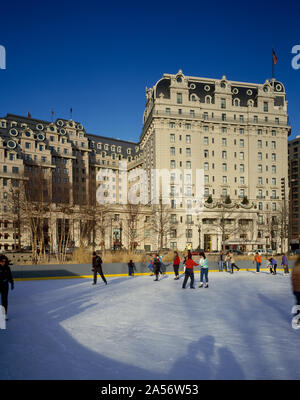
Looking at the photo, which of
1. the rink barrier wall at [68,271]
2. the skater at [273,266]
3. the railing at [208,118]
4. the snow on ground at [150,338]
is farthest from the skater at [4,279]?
the railing at [208,118]

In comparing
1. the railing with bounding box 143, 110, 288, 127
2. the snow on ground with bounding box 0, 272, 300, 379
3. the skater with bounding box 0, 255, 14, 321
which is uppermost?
the railing with bounding box 143, 110, 288, 127

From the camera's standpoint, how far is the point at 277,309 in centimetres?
921

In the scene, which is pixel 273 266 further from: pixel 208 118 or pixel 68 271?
pixel 208 118

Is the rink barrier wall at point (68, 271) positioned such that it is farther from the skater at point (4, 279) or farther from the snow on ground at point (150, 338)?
the skater at point (4, 279)

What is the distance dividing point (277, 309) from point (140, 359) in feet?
20.3

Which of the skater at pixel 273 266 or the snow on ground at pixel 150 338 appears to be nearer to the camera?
the snow on ground at pixel 150 338

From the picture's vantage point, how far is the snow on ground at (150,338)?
4.61m

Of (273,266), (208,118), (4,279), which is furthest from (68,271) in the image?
(208,118)

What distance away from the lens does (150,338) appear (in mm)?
6250

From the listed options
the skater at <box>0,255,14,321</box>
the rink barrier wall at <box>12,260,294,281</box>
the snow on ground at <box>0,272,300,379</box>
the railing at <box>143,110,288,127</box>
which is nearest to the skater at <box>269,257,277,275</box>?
the rink barrier wall at <box>12,260,294,281</box>

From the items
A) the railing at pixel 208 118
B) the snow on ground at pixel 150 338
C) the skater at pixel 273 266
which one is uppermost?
the railing at pixel 208 118

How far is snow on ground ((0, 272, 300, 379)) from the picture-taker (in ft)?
15.1

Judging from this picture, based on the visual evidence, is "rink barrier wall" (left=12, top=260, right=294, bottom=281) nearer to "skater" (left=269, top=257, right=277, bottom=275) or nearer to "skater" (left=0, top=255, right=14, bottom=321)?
"skater" (left=269, top=257, right=277, bottom=275)
